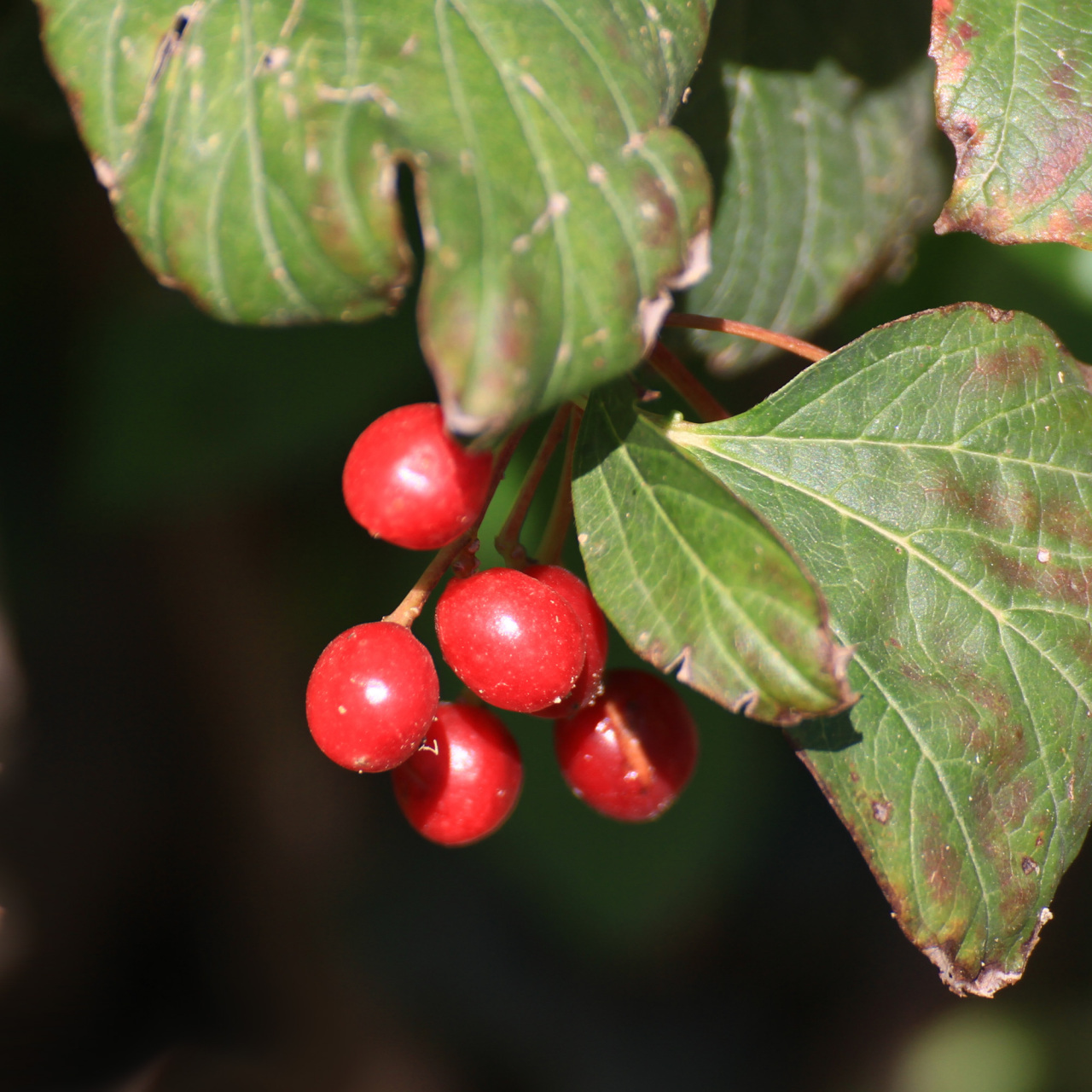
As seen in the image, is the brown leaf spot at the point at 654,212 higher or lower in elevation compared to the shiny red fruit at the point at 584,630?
higher

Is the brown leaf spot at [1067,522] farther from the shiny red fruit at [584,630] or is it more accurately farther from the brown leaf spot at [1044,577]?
the shiny red fruit at [584,630]

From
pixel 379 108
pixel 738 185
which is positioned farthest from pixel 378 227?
pixel 738 185

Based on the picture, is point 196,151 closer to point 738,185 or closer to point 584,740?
point 584,740

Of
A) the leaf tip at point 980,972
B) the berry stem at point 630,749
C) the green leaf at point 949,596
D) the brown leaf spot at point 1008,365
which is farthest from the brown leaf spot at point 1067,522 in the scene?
the berry stem at point 630,749

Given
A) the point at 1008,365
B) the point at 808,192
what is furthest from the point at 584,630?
the point at 808,192

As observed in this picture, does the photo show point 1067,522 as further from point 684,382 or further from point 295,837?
point 295,837

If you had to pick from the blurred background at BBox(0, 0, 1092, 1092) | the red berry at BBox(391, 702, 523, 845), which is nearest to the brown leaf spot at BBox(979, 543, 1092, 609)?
the red berry at BBox(391, 702, 523, 845)

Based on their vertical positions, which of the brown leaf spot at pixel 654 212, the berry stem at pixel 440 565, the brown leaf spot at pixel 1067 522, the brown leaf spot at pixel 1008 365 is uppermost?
the brown leaf spot at pixel 654 212
